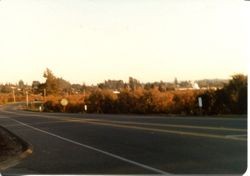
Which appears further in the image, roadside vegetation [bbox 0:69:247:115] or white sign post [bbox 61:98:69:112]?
white sign post [bbox 61:98:69:112]

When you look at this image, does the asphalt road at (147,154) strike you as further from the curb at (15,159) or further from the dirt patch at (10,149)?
the dirt patch at (10,149)

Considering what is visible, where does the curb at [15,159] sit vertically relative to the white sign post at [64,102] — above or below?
below

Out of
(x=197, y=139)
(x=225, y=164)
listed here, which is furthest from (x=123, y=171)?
(x=197, y=139)

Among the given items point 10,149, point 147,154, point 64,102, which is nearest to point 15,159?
point 10,149

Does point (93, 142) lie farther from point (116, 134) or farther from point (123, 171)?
point (123, 171)

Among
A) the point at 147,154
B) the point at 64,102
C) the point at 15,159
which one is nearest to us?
the point at 147,154

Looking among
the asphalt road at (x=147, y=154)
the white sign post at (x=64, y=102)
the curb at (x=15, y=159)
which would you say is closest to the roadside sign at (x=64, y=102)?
the white sign post at (x=64, y=102)

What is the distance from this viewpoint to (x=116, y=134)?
21.4 m

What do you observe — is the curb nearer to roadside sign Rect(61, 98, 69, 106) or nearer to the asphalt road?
the asphalt road

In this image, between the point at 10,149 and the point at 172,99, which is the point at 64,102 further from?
the point at 10,149

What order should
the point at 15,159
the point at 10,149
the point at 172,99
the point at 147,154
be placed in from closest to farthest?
the point at 147,154 → the point at 15,159 → the point at 10,149 → the point at 172,99

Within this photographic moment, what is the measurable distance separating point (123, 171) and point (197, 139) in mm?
5643

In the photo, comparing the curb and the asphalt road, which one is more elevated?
the asphalt road

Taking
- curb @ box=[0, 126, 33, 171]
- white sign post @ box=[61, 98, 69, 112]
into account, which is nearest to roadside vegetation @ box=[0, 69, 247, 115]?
white sign post @ box=[61, 98, 69, 112]
